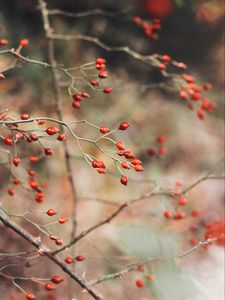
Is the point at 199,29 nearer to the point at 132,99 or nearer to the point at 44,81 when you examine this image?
the point at 132,99

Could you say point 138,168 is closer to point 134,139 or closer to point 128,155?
point 128,155

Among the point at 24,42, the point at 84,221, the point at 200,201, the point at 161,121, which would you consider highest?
the point at 161,121

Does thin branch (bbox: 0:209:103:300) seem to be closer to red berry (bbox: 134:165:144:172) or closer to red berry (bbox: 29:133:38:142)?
red berry (bbox: 29:133:38:142)

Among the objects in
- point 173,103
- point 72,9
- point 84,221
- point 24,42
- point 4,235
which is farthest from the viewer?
point 173,103

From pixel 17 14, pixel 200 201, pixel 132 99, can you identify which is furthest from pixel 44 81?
pixel 200 201

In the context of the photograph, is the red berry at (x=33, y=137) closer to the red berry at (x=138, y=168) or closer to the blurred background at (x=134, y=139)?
the red berry at (x=138, y=168)

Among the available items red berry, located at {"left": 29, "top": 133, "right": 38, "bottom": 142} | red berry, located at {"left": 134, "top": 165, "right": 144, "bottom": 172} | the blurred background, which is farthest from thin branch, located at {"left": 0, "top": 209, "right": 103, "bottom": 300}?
the blurred background

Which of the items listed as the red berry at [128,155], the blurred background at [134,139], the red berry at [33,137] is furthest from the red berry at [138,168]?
the blurred background at [134,139]

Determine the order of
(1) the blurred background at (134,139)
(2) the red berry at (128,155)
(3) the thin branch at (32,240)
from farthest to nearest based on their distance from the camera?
(1) the blurred background at (134,139) → (3) the thin branch at (32,240) → (2) the red berry at (128,155)
